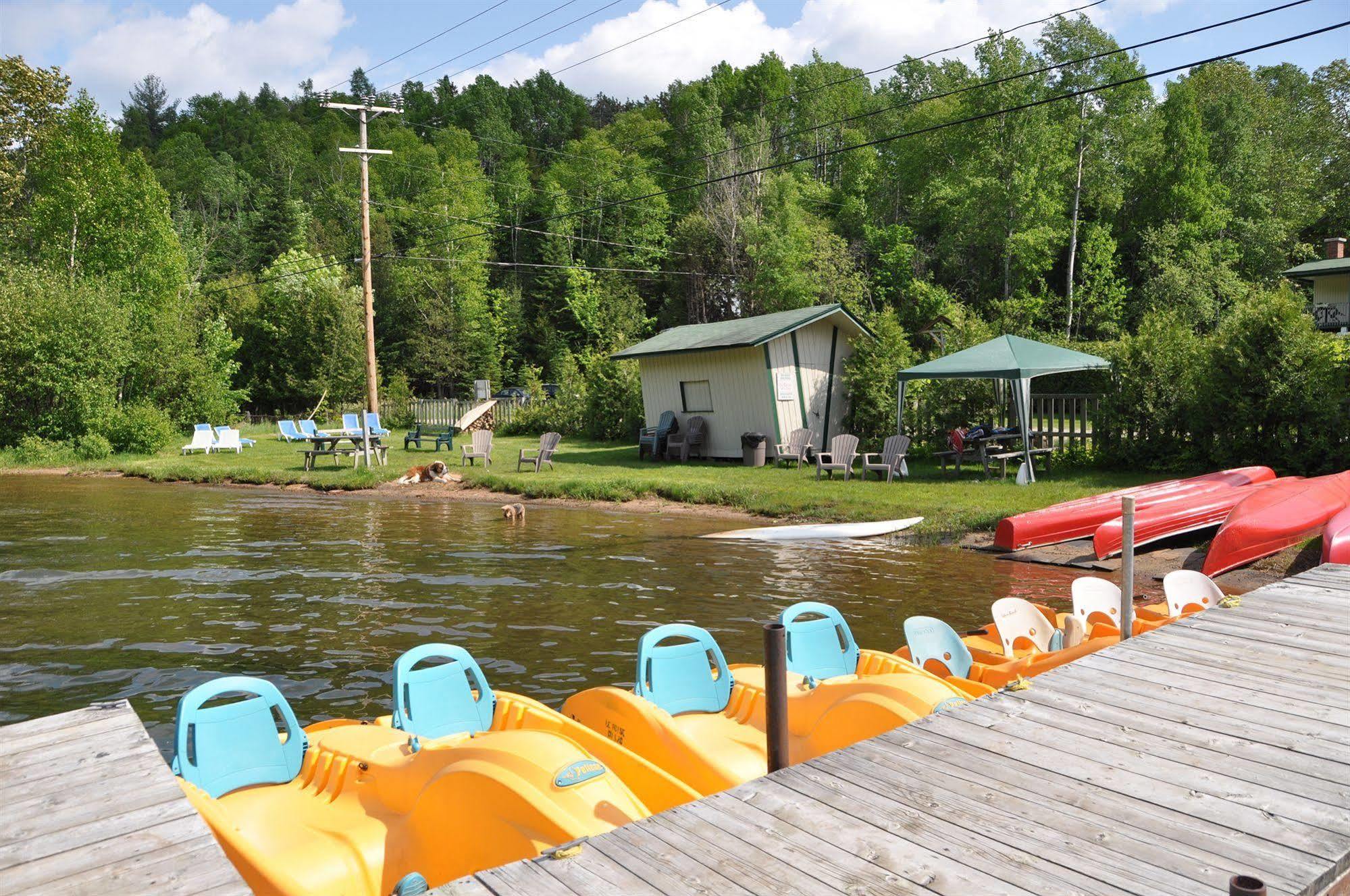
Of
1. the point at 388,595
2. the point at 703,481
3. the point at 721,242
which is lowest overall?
the point at 388,595

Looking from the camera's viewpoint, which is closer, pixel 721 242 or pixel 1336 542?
pixel 1336 542

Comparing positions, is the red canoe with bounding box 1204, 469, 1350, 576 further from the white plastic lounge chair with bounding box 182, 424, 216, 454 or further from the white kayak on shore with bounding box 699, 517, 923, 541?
the white plastic lounge chair with bounding box 182, 424, 216, 454

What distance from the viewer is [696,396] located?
2638 centimetres

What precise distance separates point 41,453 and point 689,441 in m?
20.3

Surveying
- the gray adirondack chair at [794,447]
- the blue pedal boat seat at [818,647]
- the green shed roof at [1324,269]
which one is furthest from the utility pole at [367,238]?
the green shed roof at [1324,269]

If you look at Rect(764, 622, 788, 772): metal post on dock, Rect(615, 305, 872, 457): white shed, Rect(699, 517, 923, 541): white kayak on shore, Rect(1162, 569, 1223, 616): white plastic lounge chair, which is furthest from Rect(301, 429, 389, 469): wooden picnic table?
Rect(764, 622, 788, 772): metal post on dock

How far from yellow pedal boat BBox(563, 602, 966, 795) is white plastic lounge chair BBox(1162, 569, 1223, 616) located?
2909 millimetres

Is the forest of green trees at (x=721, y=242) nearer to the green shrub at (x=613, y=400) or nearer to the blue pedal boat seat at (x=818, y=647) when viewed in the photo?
the green shrub at (x=613, y=400)

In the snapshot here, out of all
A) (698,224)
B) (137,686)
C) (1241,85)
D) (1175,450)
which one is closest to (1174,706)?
(137,686)

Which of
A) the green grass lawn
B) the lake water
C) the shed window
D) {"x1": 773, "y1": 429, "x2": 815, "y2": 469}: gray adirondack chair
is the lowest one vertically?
the lake water

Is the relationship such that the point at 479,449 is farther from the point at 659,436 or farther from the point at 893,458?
the point at 893,458

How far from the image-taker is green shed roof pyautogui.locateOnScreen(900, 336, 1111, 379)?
18.5 metres

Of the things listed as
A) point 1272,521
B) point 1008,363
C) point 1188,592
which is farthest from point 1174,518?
point 1008,363

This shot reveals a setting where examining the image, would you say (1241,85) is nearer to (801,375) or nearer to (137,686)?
(801,375)
